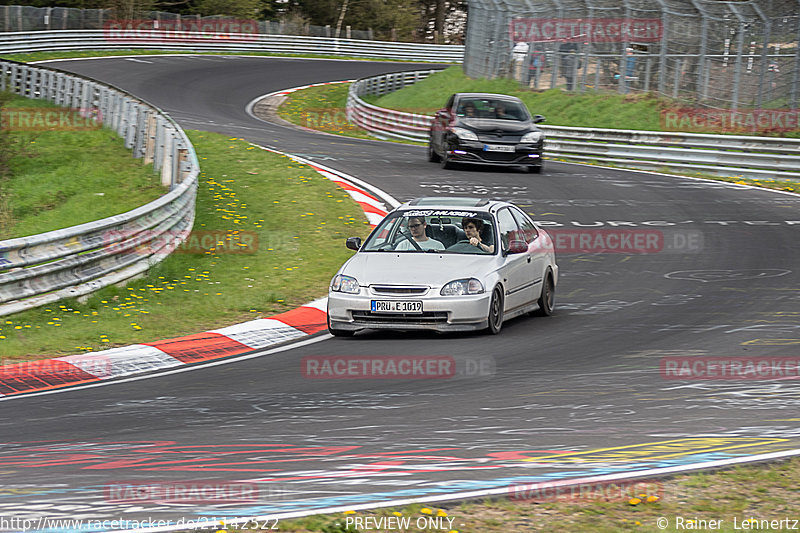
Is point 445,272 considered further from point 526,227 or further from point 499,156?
point 499,156

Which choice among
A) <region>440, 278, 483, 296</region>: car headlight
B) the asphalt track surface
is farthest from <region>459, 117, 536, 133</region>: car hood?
<region>440, 278, 483, 296</region>: car headlight

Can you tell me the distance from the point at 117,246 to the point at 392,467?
7835 millimetres

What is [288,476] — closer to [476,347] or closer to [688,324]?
[476,347]

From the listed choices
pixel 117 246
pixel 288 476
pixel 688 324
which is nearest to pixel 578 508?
pixel 288 476

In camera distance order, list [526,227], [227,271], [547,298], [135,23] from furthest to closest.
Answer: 1. [135,23]
2. [227,271]
3. [526,227]
4. [547,298]

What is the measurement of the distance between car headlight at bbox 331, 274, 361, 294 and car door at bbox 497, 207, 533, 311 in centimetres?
147

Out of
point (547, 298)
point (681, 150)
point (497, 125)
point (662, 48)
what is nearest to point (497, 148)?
point (497, 125)

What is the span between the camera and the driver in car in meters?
11.9

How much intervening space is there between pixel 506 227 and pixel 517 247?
0.67 metres

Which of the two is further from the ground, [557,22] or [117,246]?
[557,22]

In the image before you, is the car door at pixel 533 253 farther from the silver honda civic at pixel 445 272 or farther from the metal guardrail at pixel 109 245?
the metal guardrail at pixel 109 245

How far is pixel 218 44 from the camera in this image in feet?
191

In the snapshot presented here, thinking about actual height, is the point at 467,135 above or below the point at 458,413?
above

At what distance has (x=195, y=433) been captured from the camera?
721 centimetres
